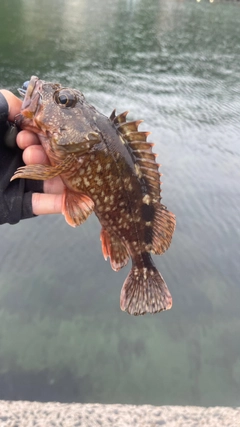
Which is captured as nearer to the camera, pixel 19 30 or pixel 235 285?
pixel 235 285

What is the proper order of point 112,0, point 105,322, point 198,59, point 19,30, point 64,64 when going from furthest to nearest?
point 112,0 < point 19,30 < point 198,59 < point 64,64 < point 105,322

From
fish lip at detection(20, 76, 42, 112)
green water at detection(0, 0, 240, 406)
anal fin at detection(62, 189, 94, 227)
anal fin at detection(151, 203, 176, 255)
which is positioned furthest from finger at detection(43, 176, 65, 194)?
green water at detection(0, 0, 240, 406)

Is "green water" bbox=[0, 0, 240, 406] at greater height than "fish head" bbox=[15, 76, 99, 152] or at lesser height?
lesser

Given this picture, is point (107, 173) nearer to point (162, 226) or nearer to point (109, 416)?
point (162, 226)

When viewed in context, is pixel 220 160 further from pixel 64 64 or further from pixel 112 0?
pixel 112 0

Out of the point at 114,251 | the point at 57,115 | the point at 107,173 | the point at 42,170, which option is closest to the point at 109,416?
the point at 114,251

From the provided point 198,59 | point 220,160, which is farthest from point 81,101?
point 198,59

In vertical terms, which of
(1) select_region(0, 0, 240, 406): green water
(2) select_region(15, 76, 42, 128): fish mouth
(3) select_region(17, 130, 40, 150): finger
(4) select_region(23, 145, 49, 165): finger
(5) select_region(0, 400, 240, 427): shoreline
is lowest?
(5) select_region(0, 400, 240, 427): shoreline

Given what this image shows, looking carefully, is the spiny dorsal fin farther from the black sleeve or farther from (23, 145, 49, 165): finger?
the black sleeve

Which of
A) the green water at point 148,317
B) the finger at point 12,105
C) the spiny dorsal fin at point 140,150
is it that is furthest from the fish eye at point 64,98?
the green water at point 148,317
